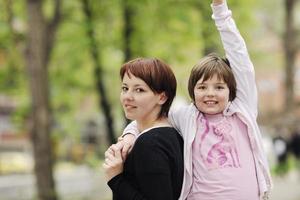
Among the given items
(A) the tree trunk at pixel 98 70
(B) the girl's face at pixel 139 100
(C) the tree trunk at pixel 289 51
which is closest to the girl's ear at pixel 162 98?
(B) the girl's face at pixel 139 100

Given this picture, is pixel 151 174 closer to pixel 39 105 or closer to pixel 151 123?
pixel 151 123

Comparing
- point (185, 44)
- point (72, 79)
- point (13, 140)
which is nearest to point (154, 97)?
point (185, 44)

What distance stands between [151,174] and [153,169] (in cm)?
2

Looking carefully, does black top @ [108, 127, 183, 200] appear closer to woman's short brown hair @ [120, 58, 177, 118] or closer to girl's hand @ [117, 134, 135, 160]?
girl's hand @ [117, 134, 135, 160]

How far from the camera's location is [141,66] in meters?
2.96

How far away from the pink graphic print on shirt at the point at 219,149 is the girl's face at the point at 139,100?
0.24 m

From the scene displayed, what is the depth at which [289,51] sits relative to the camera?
898 inches

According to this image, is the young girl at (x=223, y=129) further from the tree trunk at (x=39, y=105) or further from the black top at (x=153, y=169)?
the tree trunk at (x=39, y=105)

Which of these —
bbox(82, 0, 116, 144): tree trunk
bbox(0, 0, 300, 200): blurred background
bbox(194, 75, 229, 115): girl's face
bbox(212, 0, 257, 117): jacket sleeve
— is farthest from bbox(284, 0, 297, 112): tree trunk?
bbox(194, 75, 229, 115): girl's face

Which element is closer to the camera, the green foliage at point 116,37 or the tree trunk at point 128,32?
the green foliage at point 116,37

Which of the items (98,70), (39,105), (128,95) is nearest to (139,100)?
(128,95)

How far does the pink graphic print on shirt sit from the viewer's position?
2936 millimetres

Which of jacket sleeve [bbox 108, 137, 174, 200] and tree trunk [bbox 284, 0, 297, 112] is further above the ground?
tree trunk [bbox 284, 0, 297, 112]

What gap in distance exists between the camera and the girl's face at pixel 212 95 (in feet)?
9.84
